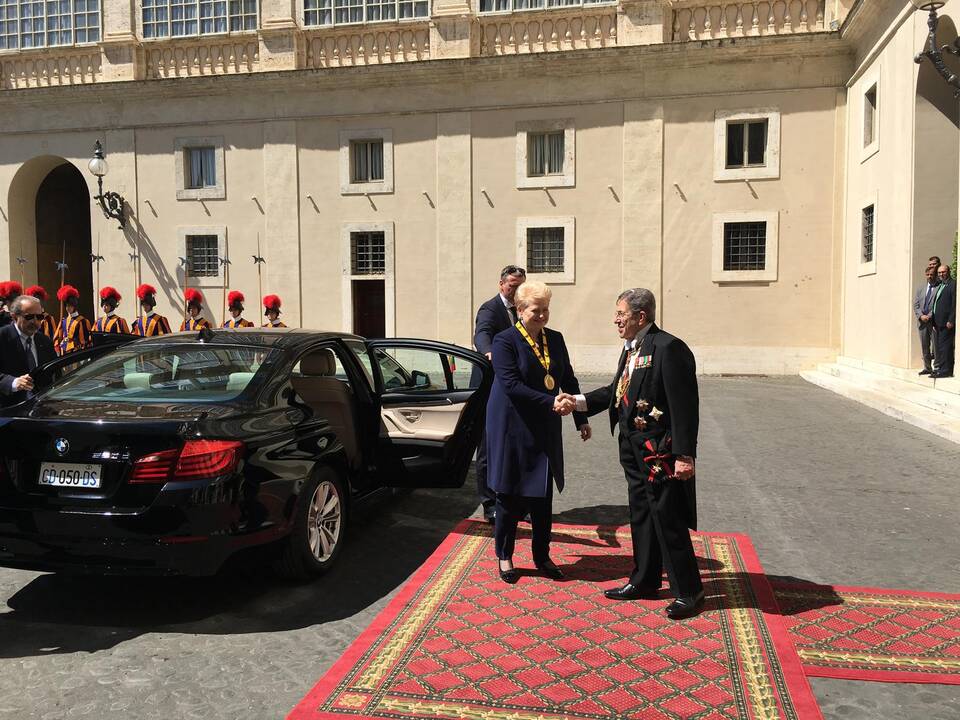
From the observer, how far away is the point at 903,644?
3.83 metres

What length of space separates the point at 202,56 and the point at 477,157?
341 inches

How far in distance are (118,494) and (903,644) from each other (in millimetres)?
3872

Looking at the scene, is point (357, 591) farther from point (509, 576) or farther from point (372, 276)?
point (372, 276)

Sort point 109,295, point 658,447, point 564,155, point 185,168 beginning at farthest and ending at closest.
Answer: point 185,168 → point 564,155 → point 109,295 → point 658,447

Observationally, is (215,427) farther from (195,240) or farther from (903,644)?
(195,240)

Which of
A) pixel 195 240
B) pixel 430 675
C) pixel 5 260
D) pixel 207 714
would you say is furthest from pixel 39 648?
pixel 5 260

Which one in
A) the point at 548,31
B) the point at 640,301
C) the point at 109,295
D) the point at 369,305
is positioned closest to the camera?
the point at 640,301

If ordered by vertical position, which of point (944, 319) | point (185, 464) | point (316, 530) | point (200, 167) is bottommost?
point (316, 530)

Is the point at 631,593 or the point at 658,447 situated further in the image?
the point at 631,593

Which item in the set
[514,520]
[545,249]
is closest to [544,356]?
[514,520]

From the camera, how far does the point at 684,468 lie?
405 centimetres

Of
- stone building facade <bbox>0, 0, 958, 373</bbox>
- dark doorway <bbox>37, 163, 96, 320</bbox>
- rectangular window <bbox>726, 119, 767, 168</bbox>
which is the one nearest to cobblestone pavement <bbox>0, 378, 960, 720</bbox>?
stone building facade <bbox>0, 0, 958, 373</bbox>

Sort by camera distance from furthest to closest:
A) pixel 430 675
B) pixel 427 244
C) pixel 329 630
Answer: pixel 427 244, pixel 329 630, pixel 430 675

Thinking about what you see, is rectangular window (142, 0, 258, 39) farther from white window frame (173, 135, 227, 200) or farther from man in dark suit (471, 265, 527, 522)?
man in dark suit (471, 265, 527, 522)
